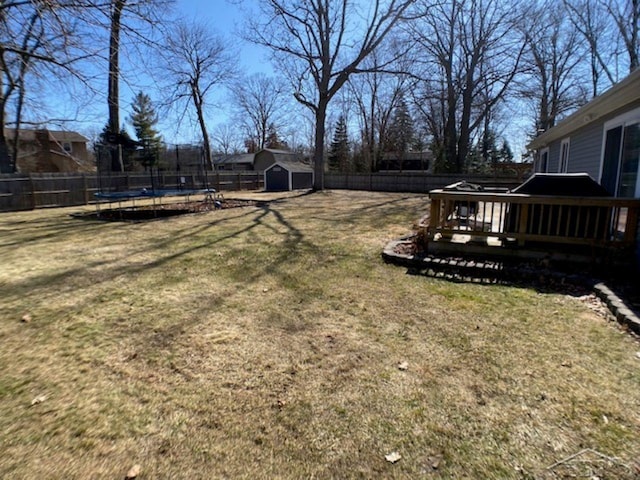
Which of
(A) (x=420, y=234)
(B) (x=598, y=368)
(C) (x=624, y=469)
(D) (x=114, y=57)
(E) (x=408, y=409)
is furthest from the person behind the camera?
(D) (x=114, y=57)

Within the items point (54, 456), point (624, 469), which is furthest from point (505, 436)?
point (54, 456)

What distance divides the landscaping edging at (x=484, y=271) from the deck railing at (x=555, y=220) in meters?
0.53

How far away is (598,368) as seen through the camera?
2.58 metres

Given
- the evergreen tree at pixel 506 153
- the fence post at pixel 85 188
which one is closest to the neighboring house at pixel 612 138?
the fence post at pixel 85 188

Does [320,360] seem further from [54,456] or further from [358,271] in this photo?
[358,271]

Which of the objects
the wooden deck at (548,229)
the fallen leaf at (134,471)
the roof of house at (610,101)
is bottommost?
the fallen leaf at (134,471)

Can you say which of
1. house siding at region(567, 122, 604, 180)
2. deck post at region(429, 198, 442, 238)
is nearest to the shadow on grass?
deck post at region(429, 198, 442, 238)

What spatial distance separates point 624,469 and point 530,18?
28.4m

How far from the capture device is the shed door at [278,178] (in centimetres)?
2342

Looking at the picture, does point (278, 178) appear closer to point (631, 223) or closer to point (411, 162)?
point (411, 162)

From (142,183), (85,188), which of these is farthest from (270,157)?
(85,188)

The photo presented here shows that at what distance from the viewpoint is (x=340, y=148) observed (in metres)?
37.9

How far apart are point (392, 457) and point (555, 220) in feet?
16.6

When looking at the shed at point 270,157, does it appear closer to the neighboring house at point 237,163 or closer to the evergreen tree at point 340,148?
the neighboring house at point 237,163
